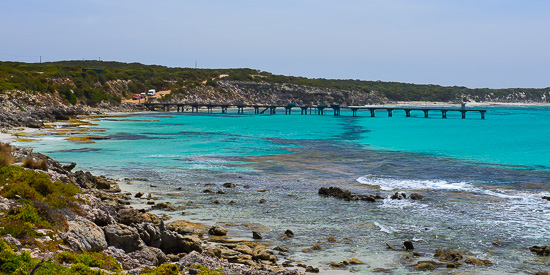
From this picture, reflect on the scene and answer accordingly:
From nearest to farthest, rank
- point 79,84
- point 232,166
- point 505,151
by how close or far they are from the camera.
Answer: point 232,166, point 505,151, point 79,84

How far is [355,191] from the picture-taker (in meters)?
32.4

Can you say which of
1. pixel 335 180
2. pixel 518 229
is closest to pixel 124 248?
pixel 518 229

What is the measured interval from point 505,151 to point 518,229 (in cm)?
4280

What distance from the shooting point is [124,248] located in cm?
1548

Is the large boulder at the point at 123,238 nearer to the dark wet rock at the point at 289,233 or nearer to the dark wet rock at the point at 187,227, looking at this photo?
the dark wet rock at the point at 187,227

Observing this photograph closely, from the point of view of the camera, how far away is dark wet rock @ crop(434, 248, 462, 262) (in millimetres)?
18703

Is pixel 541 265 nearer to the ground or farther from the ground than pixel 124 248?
nearer to the ground

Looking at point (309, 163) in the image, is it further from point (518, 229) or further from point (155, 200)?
point (518, 229)

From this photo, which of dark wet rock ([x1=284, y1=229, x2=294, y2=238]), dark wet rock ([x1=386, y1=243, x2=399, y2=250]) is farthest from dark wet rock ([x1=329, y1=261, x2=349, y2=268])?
dark wet rock ([x1=284, y1=229, x2=294, y2=238])

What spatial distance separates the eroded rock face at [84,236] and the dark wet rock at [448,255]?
11262mm

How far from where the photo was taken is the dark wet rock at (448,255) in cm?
1870

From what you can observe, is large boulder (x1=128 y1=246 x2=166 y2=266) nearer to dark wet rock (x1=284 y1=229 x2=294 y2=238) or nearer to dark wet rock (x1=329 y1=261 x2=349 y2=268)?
dark wet rock (x1=329 y1=261 x2=349 y2=268)

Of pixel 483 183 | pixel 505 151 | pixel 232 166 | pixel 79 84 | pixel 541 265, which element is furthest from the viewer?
pixel 79 84

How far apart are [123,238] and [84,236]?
1.11m
